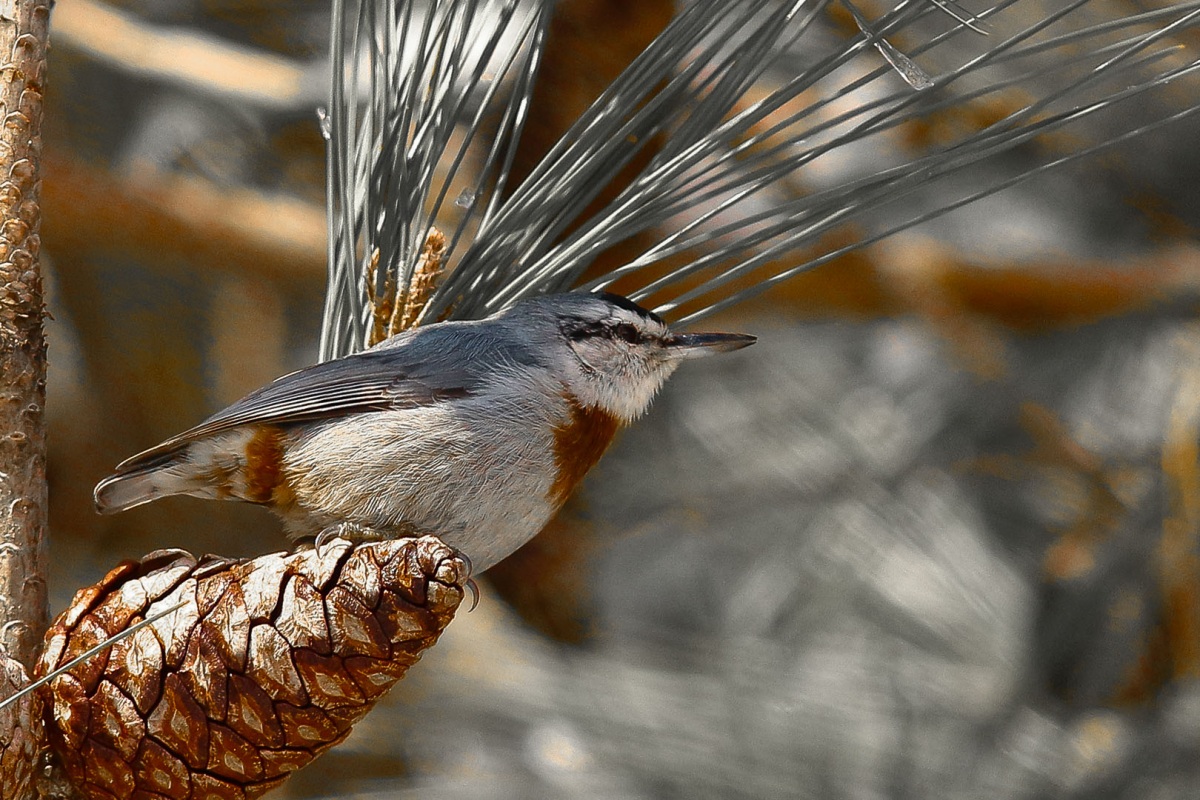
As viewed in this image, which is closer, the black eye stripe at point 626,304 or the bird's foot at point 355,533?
the bird's foot at point 355,533

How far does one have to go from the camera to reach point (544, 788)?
136 centimetres

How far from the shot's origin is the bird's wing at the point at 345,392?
1.05 meters

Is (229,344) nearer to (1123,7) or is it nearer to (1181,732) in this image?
(1123,7)

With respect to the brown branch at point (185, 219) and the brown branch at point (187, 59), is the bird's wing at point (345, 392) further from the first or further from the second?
the brown branch at point (187, 59)

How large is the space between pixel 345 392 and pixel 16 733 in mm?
402

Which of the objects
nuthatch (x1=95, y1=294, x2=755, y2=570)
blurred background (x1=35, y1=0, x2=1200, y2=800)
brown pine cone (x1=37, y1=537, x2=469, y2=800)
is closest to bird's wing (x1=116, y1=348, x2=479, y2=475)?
nuthatch (x1=95, y1=294, x2=755, y2=570)

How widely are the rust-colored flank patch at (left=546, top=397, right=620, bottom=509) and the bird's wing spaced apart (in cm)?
10

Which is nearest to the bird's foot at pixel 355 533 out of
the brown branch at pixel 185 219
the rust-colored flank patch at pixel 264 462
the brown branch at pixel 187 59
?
the rust-colored flank patch at pixel 264 462

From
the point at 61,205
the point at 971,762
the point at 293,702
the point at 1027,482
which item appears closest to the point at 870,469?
the point at 1027,482

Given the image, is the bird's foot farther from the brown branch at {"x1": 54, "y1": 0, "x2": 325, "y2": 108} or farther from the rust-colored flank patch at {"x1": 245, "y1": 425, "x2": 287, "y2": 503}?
the brown branch at {"x1": 54, "y1": 0, "x2": 325, "y2": 108}

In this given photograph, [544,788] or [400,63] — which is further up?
[400,63]

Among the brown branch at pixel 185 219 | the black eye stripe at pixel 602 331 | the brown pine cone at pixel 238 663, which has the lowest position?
the brown pine cone at pixel 238 663

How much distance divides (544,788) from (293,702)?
0.64 meters

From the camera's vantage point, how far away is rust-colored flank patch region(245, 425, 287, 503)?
1.08 meters
